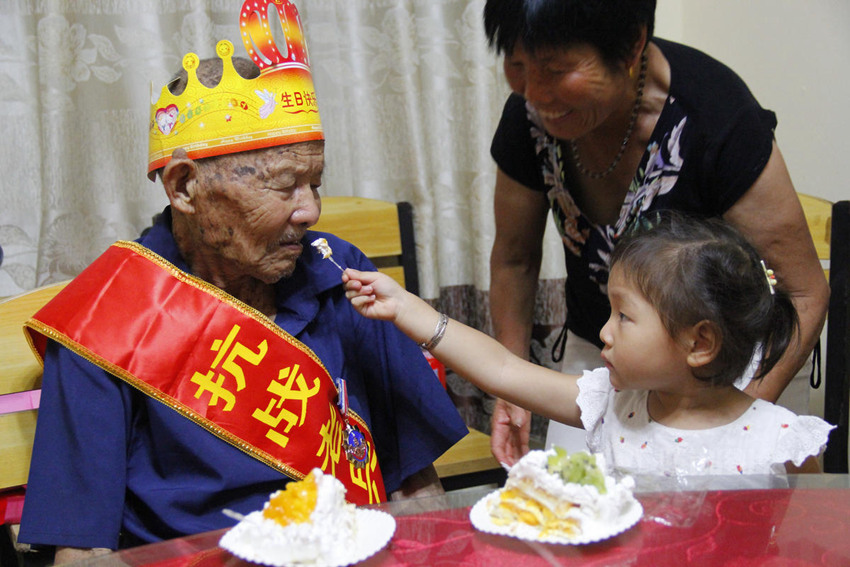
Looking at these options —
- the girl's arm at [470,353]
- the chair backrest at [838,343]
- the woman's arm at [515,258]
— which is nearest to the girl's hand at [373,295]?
the girl's arm at [470,353]

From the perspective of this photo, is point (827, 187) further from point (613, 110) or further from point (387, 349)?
point (387, 349)

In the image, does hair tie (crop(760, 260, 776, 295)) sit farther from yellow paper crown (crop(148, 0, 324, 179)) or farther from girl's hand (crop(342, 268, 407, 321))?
yellow paper crown (crop(148, 0, 324, 179))

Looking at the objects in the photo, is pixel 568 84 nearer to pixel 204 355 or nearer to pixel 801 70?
pixel 204 355

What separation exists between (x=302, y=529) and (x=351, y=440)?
21.2 inches

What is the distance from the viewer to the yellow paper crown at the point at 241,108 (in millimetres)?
1173

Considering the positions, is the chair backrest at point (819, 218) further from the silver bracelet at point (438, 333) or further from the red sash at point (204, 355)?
the red sash at point (204, 355)

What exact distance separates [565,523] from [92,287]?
0.76 m

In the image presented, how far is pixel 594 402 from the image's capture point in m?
1.32

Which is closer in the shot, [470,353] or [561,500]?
[561,500]

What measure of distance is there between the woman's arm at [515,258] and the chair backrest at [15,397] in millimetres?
835

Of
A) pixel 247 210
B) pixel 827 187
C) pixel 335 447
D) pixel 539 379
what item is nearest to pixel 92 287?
pixel 247 210

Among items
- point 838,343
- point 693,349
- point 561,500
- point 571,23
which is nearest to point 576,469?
point 561,500

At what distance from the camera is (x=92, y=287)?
1.20m

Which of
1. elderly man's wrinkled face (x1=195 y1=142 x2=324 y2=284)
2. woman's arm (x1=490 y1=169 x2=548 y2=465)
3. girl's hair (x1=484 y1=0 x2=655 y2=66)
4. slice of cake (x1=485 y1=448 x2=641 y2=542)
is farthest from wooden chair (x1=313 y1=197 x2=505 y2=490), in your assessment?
slice of cake (x1=485 y1=448 x2=641 y2=542)
